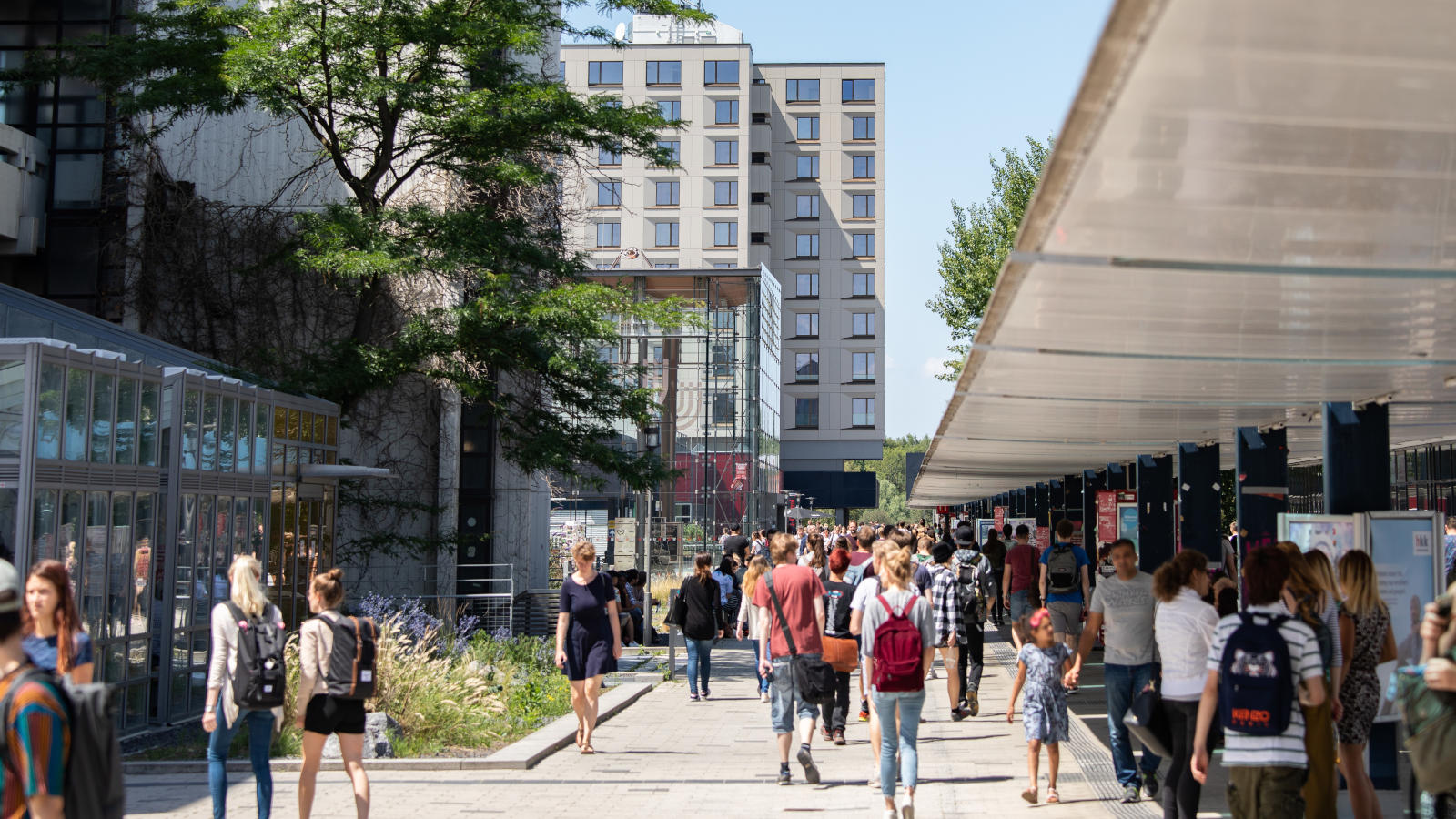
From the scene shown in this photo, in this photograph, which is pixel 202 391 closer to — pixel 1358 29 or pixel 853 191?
pixel 1358 29

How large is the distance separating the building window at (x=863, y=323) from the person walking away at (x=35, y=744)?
79420 millimetres

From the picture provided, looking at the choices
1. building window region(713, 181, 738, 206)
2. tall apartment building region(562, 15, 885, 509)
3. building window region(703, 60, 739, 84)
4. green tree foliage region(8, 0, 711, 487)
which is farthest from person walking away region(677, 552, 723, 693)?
building window region(703, 60, 739, 84)

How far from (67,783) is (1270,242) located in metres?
4.99

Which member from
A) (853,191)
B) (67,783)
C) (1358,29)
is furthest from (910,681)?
(853,191)

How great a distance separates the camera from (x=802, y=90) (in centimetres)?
8450

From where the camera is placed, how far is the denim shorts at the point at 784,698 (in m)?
11.1

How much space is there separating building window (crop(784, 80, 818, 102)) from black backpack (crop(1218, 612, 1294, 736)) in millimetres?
80340

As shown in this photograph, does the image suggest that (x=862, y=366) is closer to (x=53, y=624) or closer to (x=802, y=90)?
(x=802, y=90)

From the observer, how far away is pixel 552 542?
136ft

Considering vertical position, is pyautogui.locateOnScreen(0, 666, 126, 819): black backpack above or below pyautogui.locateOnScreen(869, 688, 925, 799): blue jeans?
above

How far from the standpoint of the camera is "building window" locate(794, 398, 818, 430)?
274 ft

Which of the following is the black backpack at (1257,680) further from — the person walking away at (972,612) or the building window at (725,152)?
the building window at (725,152)

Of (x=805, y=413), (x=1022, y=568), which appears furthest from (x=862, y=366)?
(x=1022, y=568)

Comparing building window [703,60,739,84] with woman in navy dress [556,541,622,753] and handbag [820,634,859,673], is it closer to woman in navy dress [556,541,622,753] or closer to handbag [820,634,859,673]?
handbag [820,634,859,673]
